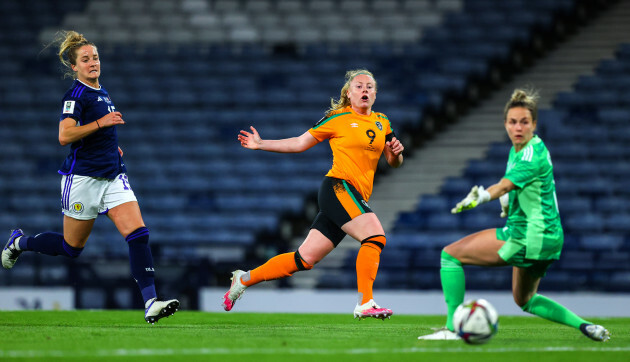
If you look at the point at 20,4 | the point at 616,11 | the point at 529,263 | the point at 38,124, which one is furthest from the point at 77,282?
the point at 616,11

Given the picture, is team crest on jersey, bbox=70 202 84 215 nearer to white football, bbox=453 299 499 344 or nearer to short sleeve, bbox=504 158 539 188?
white football, bbox=453 299 499 344

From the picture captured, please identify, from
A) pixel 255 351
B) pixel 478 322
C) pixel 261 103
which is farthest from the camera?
pixel 261 103

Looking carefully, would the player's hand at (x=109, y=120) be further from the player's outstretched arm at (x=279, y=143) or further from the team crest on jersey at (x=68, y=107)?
the player's outstretched arm at (x=279, y=143)

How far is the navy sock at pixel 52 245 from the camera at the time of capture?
7109 millimetres

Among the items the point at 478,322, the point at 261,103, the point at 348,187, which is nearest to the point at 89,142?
the point at 348,187

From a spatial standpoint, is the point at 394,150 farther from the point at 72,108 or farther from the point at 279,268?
the point at 72,108

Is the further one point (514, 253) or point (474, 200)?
point (514, 253)

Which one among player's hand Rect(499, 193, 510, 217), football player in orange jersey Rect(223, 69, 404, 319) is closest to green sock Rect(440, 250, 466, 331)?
player's hand Rect(499, 193, 510, 217)

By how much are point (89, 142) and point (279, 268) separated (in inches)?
72.0

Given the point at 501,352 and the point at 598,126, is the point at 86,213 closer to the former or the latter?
the point at 501,352

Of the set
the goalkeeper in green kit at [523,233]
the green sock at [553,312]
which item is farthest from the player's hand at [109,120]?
the green sock at [553,312]

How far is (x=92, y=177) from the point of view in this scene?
22.5 feet

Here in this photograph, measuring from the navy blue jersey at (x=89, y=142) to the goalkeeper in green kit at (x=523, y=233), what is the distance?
2.77 metres

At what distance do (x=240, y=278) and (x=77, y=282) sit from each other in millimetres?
4958
